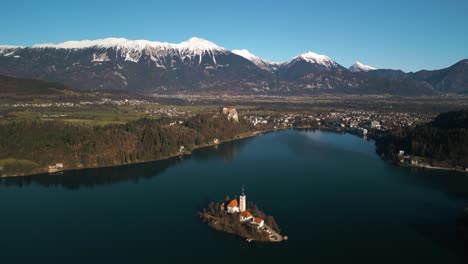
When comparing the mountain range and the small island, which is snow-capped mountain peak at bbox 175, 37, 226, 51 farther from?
the small island

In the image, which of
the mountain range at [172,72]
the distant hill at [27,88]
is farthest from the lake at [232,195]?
the mountain range at [172,72]

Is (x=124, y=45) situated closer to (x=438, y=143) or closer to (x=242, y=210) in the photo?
(x=438, y=143)

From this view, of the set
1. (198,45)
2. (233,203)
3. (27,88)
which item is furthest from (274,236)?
(198,45)

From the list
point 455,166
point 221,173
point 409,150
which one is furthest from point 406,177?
point 221,173

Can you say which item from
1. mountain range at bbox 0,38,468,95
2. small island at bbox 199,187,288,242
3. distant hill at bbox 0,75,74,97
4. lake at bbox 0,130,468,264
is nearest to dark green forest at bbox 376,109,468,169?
lake at bbox 0,130,468,264

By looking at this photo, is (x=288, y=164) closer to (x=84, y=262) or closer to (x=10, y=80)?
(x=84, y=262)
